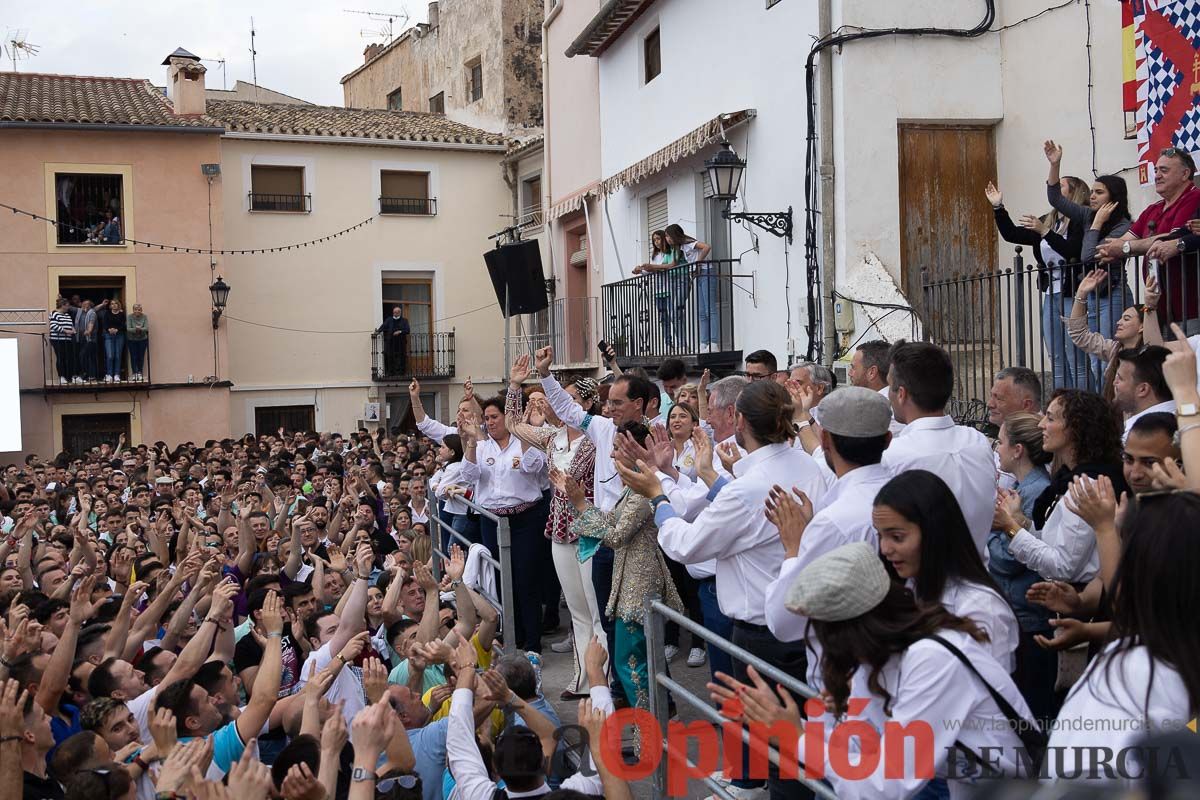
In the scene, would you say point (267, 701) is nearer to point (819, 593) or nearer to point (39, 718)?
point (39, 718)

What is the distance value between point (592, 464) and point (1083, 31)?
227 inches

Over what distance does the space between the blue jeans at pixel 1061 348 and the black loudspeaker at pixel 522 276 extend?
837cm

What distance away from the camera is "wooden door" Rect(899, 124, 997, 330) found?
402 inches

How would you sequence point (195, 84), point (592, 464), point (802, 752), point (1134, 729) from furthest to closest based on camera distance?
1. point (195, 84)
2. point (592, 464)
3. point (802, 752)
4. point (1134, 729)

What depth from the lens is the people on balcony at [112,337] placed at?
2186cm

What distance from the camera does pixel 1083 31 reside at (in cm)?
906

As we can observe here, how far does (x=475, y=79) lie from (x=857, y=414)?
2512 centimetres

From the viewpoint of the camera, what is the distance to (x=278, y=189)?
24.2 meters

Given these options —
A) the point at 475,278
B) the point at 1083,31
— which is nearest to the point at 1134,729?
the point at 1083,31

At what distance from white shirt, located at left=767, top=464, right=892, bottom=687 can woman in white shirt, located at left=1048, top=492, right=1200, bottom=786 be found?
1.14 m

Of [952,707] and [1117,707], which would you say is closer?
[1117,707]

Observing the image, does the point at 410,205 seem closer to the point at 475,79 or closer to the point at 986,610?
the point at 475,79

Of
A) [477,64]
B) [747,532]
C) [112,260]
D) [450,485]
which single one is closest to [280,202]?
[112,260]

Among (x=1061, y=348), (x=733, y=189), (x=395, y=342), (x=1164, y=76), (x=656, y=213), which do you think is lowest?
(x=1061, y=348)
